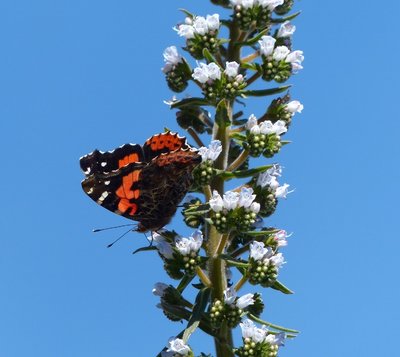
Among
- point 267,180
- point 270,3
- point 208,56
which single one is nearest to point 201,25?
point 208,56

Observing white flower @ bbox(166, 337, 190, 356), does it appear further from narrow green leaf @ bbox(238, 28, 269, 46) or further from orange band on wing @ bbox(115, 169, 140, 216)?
narrow green leaf @ bbox(238, 28, 269, 46)

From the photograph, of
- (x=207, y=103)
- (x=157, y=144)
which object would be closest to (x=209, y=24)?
(x=207, y=103)

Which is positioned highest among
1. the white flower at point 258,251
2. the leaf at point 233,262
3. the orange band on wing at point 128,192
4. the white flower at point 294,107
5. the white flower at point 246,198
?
the white flower at point 294,107

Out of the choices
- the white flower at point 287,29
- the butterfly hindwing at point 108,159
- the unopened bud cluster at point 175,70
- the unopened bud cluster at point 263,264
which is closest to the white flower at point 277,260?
the unopened bud cluster at point 263,264

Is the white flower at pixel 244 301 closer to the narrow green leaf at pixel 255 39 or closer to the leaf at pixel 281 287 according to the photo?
the leaf at pixel 281 287

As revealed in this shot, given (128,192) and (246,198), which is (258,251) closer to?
(246,198)
